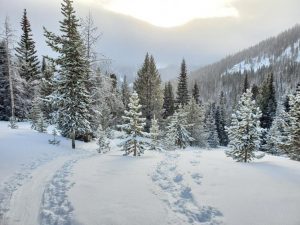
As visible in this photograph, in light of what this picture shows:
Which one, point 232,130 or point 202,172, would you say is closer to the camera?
point 202,172

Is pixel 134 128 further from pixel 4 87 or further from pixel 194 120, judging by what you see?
pixel 4 87

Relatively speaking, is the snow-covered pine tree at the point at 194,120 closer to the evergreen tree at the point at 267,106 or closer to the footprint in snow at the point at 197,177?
the evergreen tree at the point at 267,106

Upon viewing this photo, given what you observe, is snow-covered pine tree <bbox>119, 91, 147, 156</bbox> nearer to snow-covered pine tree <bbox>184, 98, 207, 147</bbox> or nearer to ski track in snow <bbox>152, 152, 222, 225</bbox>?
ski track in snow <bbox>152, 152, 222, 225</bbox>

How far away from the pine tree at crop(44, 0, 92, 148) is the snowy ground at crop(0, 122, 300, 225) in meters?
9.15

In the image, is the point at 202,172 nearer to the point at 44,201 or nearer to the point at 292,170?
the point at 292,170

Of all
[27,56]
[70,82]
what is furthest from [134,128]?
[27,56]

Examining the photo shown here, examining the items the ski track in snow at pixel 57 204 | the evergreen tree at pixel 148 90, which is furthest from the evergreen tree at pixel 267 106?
the ski track in snow at pixel 57 204

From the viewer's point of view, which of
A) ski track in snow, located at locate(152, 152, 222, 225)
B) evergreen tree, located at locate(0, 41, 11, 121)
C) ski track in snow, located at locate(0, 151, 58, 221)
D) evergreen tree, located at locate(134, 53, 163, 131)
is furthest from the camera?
evergreen tree, located at locate(134, 53, 163, 131)

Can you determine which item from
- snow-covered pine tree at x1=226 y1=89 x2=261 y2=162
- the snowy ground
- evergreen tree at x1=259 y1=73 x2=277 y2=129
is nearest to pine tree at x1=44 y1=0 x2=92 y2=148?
the snowy ground

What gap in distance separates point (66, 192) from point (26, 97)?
123ft

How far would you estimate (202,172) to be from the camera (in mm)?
13273

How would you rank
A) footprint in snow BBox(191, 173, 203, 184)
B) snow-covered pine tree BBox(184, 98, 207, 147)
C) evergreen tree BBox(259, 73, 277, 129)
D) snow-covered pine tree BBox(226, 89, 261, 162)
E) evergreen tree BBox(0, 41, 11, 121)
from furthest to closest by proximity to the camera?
1. evergreen tree BBox(259, 73, 277, 129)
2. snow-covered pine tree BBox(184, 98, 207, 147)
3. evergreen tree BBox(0, 41, 11, 121)
4. snow-covered pine tree BBox(226, 89, 261, 162)
5. footprint in snow BBox(191, 173, 203, 184)

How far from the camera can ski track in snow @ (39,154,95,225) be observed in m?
A: 8.47

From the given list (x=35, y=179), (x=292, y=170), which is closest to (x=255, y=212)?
(x=292, y=170)
